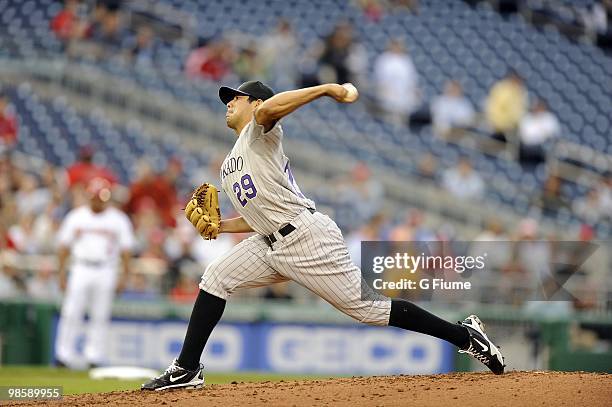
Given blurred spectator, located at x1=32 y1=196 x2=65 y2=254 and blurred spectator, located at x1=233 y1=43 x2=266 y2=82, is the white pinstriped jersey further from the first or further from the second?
blurred spectator, located at x1=233 y1=43 x2=266 y2=82

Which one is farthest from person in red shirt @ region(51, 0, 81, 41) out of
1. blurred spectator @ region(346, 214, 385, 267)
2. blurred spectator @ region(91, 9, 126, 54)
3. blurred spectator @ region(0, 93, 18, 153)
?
blurred spectator @ region(346, 214, 385, 267)

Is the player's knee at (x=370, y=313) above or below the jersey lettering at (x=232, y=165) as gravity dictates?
below

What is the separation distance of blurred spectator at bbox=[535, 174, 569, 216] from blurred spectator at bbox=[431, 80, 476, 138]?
1.81 meters

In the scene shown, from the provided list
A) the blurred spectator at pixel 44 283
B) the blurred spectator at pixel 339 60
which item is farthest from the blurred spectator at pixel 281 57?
the blurred spectator at pixel 44 283

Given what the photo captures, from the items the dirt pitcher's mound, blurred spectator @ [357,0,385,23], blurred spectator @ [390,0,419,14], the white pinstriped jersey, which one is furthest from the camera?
blurred spectator @ [390,0,419,14]

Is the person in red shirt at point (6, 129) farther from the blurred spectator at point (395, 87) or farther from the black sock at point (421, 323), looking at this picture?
the black sock at point (421, 323)

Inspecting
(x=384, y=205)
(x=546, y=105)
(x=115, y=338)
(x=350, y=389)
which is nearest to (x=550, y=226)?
(x=384, y=205)

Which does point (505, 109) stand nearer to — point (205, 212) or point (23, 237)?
point (23, 237)

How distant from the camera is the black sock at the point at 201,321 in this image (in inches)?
243

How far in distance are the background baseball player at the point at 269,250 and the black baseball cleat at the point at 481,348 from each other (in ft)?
0.13

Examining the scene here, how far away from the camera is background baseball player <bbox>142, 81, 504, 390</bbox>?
5934mm

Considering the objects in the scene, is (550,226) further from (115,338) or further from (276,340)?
(115,338)

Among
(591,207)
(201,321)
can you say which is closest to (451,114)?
(591,207)

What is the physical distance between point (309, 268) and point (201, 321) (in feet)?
2.29
